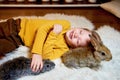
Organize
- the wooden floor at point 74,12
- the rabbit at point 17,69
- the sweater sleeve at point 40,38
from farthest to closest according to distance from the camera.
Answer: the wooden floor at point 74,12, the sweater sleeve at point 40,38, the rabbit at point 17,69

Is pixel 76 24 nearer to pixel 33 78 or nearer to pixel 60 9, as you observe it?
pixel 60 9

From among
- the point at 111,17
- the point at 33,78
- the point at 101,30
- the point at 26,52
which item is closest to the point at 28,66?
the point at 33,78

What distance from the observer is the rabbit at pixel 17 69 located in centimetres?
103

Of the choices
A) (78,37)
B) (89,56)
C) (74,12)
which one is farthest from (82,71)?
(74,12)

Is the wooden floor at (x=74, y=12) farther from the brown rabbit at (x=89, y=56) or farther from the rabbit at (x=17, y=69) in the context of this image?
the rabbit at (x=17, y=69)

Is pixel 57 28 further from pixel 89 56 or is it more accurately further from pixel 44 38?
pixel 89 56

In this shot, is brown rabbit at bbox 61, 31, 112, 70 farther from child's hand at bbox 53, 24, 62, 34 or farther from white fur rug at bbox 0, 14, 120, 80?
child's hand at bbox 53, 24, 62, 34

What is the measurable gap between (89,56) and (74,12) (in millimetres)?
1179

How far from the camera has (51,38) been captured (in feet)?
4.00

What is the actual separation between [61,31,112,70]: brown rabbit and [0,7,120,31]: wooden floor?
918 mm

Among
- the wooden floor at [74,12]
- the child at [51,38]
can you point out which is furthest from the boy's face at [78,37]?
the wooden floor at [74,12]

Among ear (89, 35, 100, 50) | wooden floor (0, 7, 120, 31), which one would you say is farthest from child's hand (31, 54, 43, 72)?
wooden floor (0, 7, 120, 31)

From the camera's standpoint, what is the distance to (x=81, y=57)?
1.12 metres

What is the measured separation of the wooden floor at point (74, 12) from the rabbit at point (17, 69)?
3.40ft
